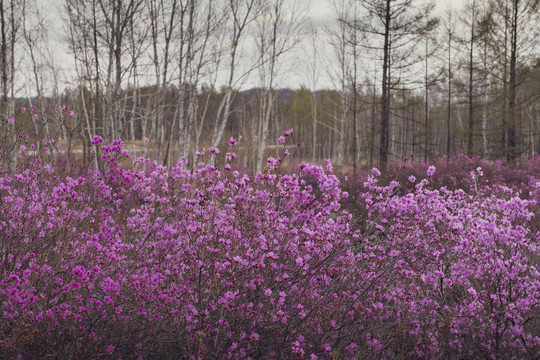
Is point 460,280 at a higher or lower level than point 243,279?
lower

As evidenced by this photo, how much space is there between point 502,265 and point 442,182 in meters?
9.66

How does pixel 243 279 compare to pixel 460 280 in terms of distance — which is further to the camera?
pixel 460 280

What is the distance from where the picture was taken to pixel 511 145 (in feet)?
59.7

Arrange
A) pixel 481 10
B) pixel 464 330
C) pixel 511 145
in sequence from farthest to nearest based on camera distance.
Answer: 1. pixel 481 10
2. pixel 511 145
3. pixel 464 330

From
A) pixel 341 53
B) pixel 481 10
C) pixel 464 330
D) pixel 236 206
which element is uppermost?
pixel 481 10

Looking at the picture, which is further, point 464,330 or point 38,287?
point 464,330

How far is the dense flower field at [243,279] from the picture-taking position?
8.21ft

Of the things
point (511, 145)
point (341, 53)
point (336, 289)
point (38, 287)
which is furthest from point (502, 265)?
point (511, 145)

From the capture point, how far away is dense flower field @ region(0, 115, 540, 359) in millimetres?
2502

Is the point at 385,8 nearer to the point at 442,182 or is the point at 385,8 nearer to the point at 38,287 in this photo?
the point at 442,182

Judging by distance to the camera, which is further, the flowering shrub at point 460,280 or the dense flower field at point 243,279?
the flowering shrub at point 460,280

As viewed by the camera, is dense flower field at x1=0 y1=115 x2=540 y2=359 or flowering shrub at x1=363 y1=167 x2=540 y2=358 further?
flowering shrub at x1=363 y1=167 x2=540 y2=358

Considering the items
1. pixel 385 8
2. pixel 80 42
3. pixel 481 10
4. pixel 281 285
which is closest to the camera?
pixel 281 285

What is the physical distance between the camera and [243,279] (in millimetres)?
2744
